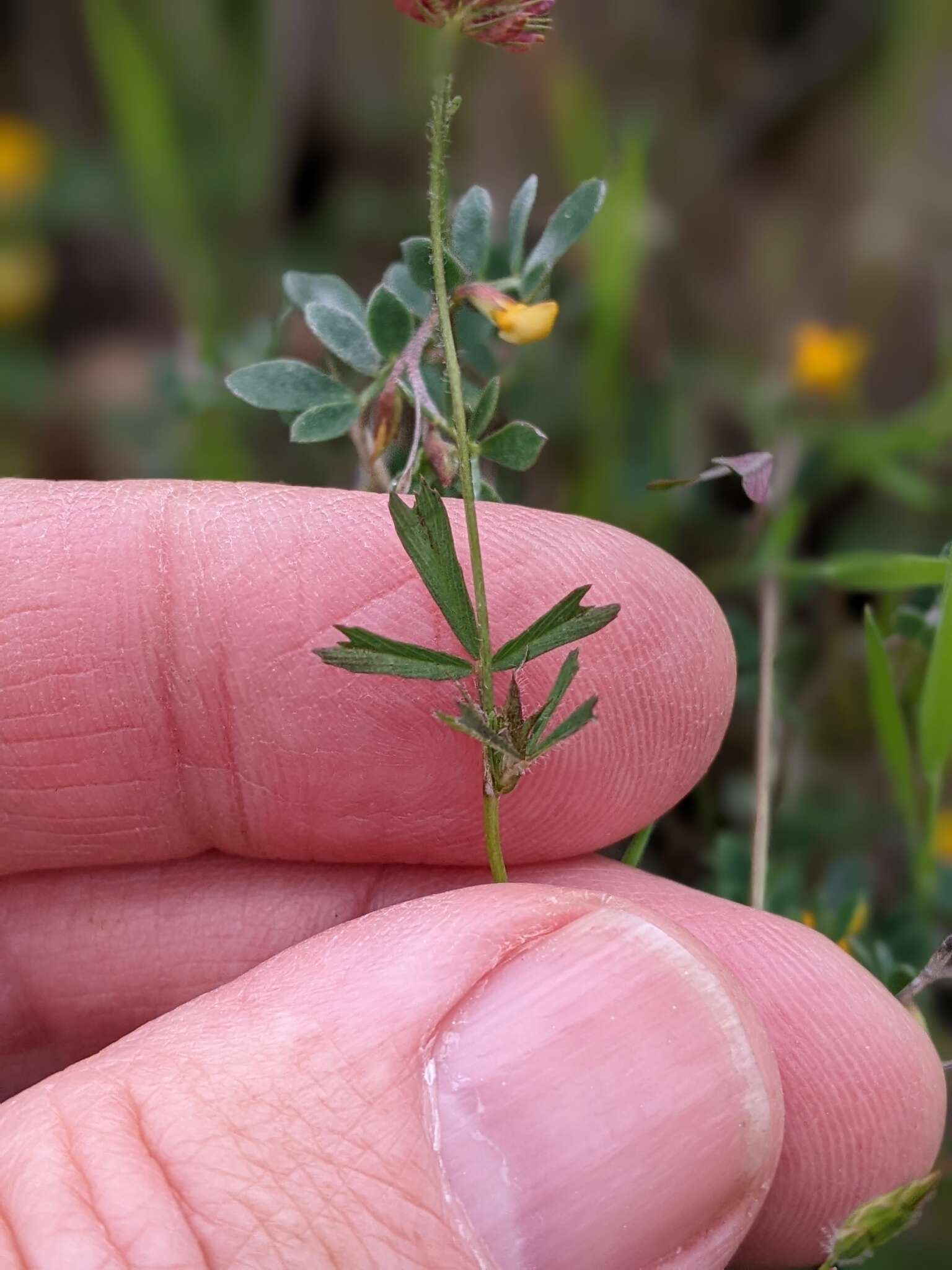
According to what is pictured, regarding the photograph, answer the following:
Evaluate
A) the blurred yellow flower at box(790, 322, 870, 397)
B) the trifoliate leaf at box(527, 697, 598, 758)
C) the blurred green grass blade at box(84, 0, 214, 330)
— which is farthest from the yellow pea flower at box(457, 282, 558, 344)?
the blurred green grass blade at box(84, 0, 214, 330)

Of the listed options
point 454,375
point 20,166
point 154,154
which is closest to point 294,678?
point 454,375

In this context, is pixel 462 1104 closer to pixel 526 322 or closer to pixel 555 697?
pixel 555 697

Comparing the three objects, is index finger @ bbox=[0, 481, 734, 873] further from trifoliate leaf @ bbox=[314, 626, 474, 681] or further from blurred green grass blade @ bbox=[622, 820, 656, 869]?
trifoliate leaf @ bbox=[314, 626, 474, 681]

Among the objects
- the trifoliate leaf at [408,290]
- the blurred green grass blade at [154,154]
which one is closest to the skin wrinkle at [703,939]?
the trifoliate leaf at [408,290]

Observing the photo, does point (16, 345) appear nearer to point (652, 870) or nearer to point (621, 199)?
point (621, 199)

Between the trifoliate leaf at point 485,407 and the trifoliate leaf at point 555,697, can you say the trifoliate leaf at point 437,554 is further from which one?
the trifoliate leaf at point 485,407

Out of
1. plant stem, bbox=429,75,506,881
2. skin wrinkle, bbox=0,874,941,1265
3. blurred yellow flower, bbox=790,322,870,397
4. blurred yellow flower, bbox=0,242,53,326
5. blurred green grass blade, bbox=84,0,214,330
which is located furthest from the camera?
blurred yellow flower, bbox=0,242,53,326

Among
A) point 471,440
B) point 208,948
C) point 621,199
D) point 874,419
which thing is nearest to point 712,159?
point 874,419
